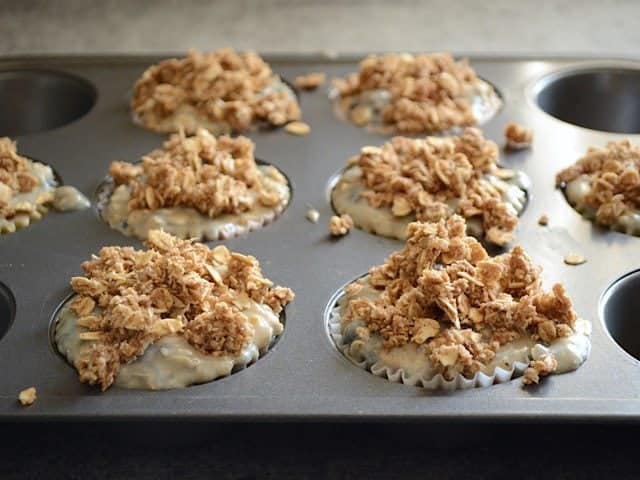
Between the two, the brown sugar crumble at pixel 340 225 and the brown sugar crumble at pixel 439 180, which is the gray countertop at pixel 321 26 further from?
the brown sugar crumble at pixel 340 225

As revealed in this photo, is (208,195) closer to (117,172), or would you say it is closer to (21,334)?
(117,172)

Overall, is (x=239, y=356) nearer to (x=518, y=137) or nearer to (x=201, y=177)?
(x=201, y=177)

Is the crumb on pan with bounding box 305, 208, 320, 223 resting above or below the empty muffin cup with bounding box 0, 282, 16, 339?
above

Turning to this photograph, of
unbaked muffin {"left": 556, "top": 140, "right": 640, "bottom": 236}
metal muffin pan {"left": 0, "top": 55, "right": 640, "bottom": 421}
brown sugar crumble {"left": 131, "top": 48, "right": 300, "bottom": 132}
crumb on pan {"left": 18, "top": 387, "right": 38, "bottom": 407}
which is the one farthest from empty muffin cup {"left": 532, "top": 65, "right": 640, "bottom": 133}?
crumb on pan {"left": 18, "top": 387, "right": 38, "bottom": 407}

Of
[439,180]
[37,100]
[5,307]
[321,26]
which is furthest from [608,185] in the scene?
[321,26]

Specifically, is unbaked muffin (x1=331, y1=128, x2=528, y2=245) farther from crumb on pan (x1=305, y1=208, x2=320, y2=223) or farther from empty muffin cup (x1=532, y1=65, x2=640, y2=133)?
empty muffin cup (x1=532, y1=65, x2=640, y2=133)

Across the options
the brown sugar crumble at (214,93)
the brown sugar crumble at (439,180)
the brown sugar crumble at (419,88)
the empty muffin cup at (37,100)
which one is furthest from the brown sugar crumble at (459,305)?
the empty muffin cup at (37,100)
